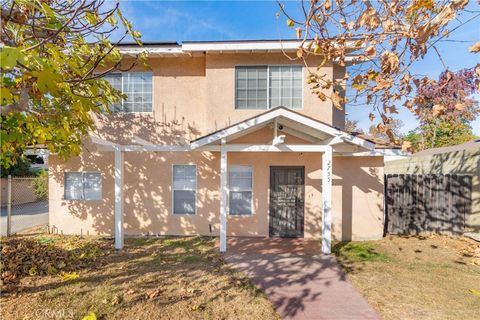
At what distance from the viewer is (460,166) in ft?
32.5

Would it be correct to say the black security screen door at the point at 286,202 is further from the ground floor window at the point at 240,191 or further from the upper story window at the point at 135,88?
the upper story window at the point at 135,88

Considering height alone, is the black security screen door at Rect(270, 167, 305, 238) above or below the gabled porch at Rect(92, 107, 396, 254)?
below

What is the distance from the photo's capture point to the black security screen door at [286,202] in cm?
922

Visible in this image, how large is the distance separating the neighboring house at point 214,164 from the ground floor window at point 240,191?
35mm

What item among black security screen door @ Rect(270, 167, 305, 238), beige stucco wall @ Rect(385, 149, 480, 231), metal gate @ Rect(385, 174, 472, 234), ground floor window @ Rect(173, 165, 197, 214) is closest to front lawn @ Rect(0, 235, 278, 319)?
ground floor window @ Rect(173, 165, 197, 214)

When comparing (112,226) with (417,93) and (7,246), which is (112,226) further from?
(417,93)

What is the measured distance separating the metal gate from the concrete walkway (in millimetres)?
3511

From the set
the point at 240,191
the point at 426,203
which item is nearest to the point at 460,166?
the point at 426,203

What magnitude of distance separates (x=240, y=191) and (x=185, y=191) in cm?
197

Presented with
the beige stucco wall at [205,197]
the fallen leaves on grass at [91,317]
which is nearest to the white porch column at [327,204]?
the beige stucco wall at [205,197]

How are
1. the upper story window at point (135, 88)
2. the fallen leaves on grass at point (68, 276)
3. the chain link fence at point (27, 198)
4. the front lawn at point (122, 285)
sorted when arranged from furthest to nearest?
the chain link fence at point (27, 198) < the upper story window at point (135, 88) < the fallen leaves on grass at point (68, 276) < the front lawn at point (122, 285)

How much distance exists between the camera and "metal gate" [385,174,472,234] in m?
9.19

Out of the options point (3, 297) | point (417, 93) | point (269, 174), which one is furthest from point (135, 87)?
point (417, 93)

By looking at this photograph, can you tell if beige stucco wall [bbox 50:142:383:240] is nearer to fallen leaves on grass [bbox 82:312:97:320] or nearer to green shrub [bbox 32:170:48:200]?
fallen leaves on grass [bbox 82:312:97:320]
